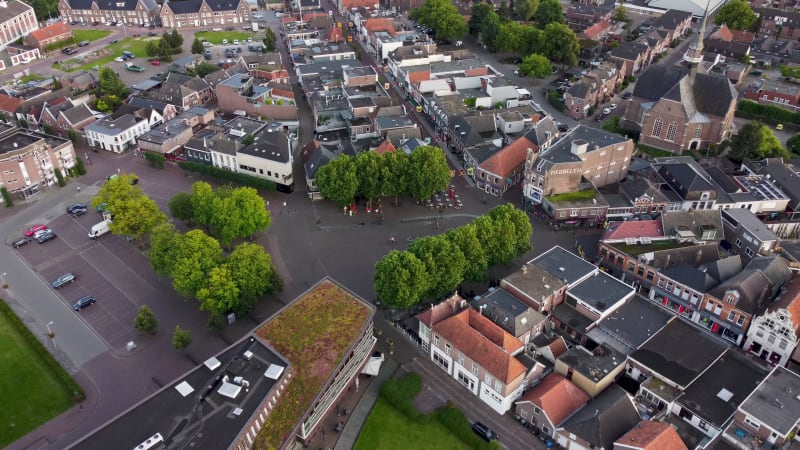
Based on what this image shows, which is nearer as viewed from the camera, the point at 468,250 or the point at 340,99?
the point at 468,250

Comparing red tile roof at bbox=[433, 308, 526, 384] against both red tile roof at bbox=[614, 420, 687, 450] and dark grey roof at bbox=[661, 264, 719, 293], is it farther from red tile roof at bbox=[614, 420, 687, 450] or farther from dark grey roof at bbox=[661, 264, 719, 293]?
dark grey roof at bbox=[661, 264, 719, 293]

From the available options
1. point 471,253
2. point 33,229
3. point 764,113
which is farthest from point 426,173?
point 764,113

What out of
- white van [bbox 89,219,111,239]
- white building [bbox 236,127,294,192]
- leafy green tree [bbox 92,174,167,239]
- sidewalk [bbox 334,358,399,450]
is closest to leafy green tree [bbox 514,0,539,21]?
white building [bbox 236,127,294,192]

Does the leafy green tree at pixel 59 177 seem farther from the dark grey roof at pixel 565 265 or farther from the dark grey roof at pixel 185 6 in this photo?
the dark grey roof at pixel 185 6

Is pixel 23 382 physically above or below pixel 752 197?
below

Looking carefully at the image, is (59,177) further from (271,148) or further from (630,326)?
(630,326)

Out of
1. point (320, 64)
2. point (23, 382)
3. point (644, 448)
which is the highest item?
point (320, 64)

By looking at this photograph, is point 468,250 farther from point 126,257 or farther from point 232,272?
point 126,257

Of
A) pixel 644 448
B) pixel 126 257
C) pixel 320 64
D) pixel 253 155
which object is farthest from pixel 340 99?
pixel 644 448
